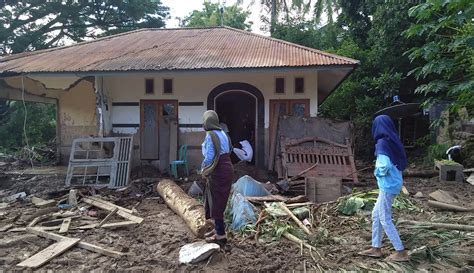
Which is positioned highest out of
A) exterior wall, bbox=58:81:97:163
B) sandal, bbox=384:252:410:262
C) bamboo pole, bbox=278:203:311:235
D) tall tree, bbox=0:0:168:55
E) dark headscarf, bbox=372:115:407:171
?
tall tree, bbox=0:0:168:55

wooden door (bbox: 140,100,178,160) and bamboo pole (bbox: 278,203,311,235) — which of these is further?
wooden door (bbox: 140,100,178,160)

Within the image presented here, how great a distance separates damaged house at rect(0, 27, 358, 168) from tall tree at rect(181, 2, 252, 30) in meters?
14.2

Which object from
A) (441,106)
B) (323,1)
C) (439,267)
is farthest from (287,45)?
(323,1)

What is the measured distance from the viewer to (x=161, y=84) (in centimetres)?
1082

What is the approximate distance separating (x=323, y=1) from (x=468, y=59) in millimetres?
18448

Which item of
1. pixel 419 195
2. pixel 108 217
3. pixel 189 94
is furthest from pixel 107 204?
pixel 419 195

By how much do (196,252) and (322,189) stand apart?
3388 millimetres

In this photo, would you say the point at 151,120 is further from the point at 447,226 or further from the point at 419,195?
the point at 447,226

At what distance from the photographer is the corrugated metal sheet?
31.3ft

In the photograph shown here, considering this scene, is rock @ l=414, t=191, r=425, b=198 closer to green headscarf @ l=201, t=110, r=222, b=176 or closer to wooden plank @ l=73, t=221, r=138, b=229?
green headscarf @ l=201, t=110, r=222, b=176

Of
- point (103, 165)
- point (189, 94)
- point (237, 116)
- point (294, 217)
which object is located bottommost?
point (294, 217)

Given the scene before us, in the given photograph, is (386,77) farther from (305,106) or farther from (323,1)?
(323,1)

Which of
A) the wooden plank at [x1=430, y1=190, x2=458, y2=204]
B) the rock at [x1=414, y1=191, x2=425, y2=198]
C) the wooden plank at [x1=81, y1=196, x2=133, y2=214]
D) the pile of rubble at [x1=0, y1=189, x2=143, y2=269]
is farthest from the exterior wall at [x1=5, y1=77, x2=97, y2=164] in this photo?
the wooden plank at [x1=430, y1=190, x2=458, y2=204]

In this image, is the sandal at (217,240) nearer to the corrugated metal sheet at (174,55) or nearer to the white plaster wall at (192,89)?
the corrugated metal sheet at (174,55)
